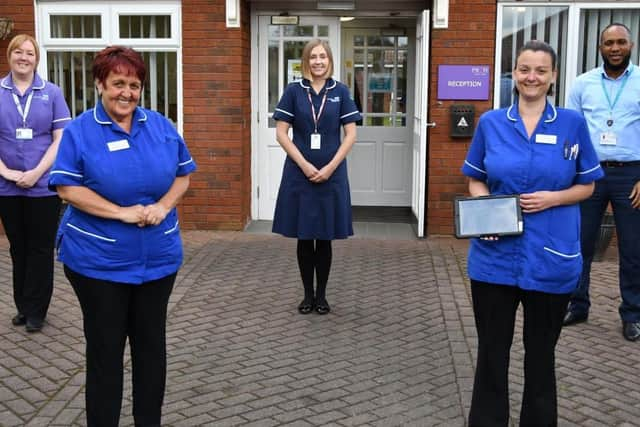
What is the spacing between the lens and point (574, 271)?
3838 millimetres

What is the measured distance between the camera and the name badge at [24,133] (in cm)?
574

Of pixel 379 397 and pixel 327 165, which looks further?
pixel 327 165

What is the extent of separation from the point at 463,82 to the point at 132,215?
20.0 ft

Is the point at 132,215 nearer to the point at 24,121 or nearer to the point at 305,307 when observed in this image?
the point at 24,121

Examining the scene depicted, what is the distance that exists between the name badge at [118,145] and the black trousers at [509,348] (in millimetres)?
1706

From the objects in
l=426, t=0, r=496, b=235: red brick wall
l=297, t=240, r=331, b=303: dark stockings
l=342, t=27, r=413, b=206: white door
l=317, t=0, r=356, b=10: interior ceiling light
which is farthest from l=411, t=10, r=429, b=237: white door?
l=297, t=240, r=331, b=303: dark stockings

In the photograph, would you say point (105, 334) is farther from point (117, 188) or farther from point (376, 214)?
point (376, 214)

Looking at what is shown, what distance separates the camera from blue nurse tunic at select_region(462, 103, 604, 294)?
12.3 ft

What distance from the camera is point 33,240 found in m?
5.84

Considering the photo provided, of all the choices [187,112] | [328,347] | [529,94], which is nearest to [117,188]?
[529,94]

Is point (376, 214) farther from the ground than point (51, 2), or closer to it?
closer to it

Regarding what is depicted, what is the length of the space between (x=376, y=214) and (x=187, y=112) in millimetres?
2745

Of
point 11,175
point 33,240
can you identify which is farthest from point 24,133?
point 33,240

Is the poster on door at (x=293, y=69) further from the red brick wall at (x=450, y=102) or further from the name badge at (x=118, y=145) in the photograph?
the name badge at (x=118, y=145)
